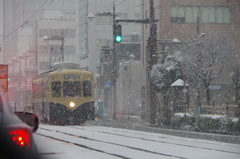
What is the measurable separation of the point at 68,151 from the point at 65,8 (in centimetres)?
11209

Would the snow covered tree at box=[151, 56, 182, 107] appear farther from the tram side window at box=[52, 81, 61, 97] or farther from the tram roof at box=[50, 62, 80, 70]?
the tram side window at box=[52, 81, 61, 97]

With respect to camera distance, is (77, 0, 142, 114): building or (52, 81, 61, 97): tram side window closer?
(52, 81, 61, 97): tram side window

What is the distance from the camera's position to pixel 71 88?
26.4m

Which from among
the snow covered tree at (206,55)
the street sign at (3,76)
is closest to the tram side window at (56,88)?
the street sign at (3,76)

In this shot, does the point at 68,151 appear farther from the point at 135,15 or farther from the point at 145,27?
the point at 135,15

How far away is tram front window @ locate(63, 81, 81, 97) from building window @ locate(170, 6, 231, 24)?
20.4 m

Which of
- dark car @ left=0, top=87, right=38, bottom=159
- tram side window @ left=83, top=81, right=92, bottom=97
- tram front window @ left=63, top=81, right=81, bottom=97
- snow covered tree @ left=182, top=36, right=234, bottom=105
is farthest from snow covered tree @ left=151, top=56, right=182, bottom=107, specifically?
dark car @ left=0, top=87, right=38, bottom=159

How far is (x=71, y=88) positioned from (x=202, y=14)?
2214 cm

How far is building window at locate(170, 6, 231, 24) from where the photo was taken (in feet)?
147

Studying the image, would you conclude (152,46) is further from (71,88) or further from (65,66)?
(65,66)

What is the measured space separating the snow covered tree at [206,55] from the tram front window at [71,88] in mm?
12358

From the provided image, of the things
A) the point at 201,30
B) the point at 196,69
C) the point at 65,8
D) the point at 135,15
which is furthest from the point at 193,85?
the point at 65,8

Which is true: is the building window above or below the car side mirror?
above

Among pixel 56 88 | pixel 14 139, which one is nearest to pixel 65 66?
pixel 56 88
